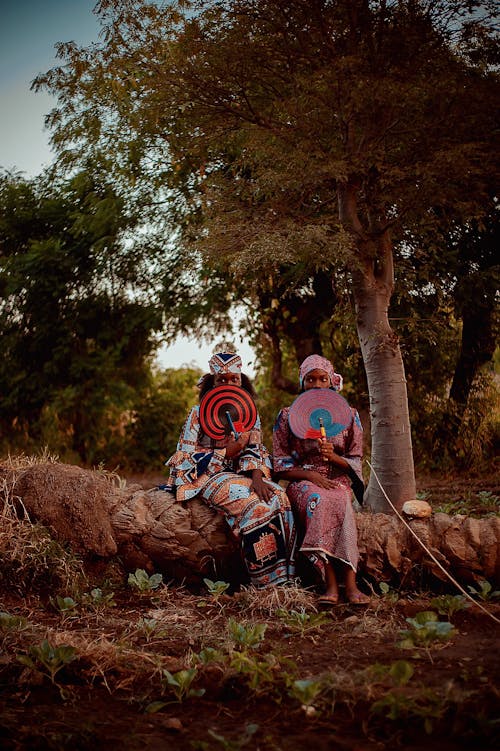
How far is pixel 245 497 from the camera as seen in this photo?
4.52m

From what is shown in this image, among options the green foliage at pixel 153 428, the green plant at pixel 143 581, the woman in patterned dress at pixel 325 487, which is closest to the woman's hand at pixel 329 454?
the woman in patterned dress at pixel 325 487

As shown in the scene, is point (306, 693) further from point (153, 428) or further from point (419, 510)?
point (153, 428)

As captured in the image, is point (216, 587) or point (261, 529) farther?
point (261, 529)

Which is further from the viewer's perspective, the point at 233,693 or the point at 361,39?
the point at 361,39

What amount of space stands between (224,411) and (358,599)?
1.52 meters

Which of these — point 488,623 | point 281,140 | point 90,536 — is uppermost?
point 281,140

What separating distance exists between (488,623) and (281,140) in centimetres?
451

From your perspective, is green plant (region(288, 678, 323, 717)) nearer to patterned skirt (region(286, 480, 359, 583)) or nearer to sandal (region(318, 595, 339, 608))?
sandal (region(318, 595, 339, 608))

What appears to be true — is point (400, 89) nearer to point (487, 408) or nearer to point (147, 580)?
point (147, 580)

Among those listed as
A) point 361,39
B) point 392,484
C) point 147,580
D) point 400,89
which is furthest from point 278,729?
point 361,39

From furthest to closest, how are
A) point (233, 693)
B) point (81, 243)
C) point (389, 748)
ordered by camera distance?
point (81, 243) < point (233, 693) < point (389, 748)

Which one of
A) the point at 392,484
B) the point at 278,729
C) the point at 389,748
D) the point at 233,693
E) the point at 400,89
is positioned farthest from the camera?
the point at 392,484

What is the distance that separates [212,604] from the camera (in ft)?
14.1

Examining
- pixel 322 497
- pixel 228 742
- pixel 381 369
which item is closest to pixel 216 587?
pixel 322 497
